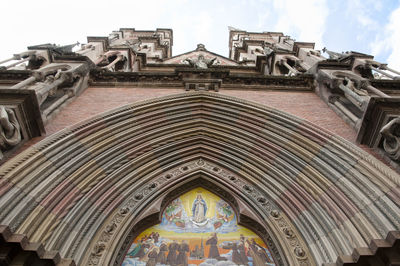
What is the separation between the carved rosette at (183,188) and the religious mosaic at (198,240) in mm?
414

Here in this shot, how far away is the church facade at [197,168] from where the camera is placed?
177 inches

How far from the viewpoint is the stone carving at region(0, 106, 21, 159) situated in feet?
14.5

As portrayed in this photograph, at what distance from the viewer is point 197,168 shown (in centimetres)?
725

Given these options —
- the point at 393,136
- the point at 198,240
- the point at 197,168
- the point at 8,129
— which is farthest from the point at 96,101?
the point at 393,136

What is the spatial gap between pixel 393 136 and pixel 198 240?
4258mm

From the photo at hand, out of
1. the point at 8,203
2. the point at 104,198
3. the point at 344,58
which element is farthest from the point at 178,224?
the point at 344,58

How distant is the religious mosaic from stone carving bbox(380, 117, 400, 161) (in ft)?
9.84

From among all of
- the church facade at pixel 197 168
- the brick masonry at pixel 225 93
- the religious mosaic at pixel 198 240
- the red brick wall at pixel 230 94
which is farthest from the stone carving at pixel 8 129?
the religious mosaic at pixel 198 240

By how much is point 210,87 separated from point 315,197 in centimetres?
489

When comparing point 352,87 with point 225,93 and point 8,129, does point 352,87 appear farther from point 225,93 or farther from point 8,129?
point 8,129

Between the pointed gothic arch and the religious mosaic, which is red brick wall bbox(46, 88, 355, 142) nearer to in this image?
the pointed gothic arch

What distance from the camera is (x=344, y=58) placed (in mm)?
10594

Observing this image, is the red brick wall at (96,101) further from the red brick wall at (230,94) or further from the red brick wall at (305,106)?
the red brick wall at (305,106)

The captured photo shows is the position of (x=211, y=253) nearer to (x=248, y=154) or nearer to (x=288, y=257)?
(x=288, y=257)
